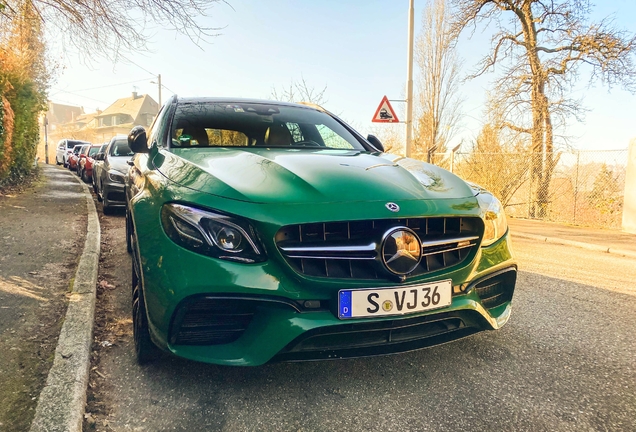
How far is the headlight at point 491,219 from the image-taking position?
229 cm

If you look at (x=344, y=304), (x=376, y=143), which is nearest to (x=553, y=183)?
(x=376, y=143)

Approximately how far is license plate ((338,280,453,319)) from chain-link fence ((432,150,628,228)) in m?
8.68

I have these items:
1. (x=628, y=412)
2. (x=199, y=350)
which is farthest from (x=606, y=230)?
(x=199, y=350)

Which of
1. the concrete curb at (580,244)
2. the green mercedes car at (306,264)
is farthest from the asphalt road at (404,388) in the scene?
the concrete curb at (580,244)

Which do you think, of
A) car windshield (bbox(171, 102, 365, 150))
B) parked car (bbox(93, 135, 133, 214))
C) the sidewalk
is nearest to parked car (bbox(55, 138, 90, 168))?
parked car (bbox(93, 135, 133, 214))

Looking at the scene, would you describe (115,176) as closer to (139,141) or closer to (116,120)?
(139,141)

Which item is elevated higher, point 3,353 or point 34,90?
point 34,90

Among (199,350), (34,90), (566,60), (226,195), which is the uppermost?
(566,60)

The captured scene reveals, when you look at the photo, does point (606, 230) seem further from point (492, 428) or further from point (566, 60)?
point (492, 428)

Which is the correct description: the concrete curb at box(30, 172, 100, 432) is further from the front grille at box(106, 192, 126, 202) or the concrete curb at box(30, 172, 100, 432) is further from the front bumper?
the front grille at box(106, 192, 126, 202)

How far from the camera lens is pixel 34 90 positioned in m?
13.2

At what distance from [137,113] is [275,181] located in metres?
69.8

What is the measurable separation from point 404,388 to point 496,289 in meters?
0.71

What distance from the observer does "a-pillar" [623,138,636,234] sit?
27.7 ft
